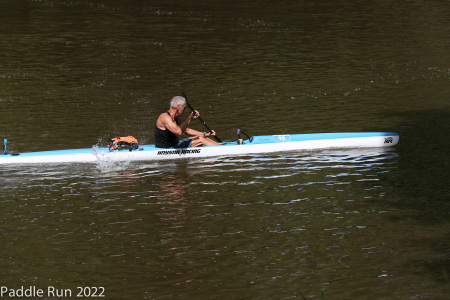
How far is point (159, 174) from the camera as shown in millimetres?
14945

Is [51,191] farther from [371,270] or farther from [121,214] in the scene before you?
[371,270]

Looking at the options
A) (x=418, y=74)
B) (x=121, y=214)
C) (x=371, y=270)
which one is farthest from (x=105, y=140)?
(x=418, y=74)

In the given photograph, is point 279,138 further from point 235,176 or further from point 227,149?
point 235,176

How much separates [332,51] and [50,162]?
15.4 meters

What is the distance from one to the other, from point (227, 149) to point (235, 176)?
1.59 meters

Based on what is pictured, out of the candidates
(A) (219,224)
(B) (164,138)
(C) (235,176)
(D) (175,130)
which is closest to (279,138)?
(C) (235,176)

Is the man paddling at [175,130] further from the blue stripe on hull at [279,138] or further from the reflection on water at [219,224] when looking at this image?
the reflection on water at [219,224]

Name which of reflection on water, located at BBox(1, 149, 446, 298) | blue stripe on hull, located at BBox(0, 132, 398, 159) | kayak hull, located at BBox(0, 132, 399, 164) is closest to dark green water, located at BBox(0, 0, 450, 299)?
reflection on water, located at BBox(1, 149, 446, 298)

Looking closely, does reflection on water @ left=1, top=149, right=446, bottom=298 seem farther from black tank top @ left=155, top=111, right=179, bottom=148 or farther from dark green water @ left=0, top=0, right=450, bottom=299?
black tank top @ left=155, top=111, right=179, bottom=148

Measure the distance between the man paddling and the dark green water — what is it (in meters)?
0.52

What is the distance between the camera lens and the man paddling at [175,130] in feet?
51.2

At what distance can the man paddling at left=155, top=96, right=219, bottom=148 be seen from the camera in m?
15.6

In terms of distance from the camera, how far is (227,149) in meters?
16.1

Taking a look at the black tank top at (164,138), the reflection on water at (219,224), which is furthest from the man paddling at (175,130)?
the reflection on water at (219,224)
